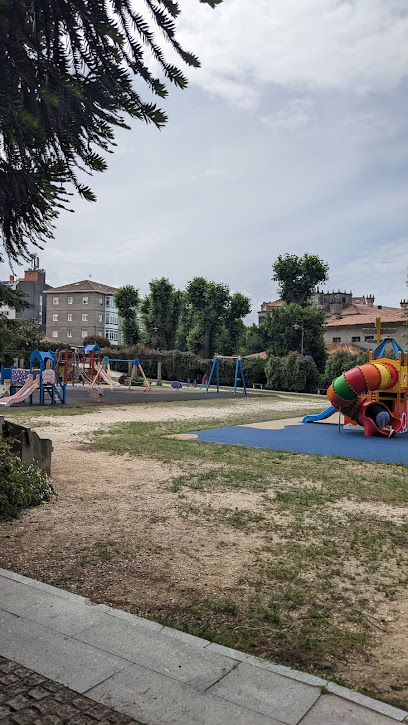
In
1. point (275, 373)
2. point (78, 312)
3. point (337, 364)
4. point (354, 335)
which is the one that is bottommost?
point (275, 373)

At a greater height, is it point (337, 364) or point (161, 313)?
point (161, 313)

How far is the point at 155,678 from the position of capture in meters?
3.04

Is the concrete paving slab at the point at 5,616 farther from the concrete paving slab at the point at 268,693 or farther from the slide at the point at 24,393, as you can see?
the slide at the point at 24,393

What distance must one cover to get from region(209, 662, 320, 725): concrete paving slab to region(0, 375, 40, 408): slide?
65.8 ft

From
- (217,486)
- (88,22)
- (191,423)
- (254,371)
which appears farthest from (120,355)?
(88,22)

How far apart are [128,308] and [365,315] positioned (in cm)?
2954

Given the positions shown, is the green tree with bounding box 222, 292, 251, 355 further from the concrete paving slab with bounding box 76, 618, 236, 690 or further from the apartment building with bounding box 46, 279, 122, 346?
the concrete paving slab with bounding box 76, 618, 236, 690

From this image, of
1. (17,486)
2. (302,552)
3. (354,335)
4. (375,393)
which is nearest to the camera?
(302,552)

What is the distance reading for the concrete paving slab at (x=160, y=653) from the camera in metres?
3.09

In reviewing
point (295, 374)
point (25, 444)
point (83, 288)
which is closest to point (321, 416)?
point (25, 444)

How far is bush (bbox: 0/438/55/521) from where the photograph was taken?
6527 millimetres

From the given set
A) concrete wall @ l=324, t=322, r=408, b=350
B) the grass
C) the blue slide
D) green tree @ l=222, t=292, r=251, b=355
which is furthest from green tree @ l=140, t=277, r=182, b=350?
the grass

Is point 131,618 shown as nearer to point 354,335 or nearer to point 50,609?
point 50,609

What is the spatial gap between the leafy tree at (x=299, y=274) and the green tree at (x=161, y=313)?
13135 mm
